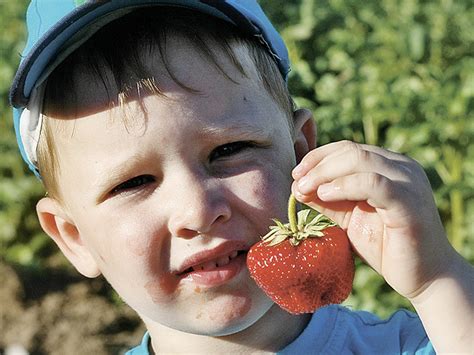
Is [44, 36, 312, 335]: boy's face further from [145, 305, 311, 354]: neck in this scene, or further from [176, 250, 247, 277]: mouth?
[145, 305, 311, 354]: neck

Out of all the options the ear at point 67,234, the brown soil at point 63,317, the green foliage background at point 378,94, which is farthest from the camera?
the green foliage background at point 378,94

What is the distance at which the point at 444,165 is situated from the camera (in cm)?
439

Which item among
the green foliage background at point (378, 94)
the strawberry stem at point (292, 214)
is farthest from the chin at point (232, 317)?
the green foliage background at point (378, 94)

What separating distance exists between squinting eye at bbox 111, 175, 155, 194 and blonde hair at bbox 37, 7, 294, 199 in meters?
0.14

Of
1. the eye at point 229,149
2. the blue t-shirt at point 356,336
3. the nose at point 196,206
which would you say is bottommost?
the blue t-shirt at point 356,336

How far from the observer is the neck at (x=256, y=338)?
2.07 meters

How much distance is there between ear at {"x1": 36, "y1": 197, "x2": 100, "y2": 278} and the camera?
218cm

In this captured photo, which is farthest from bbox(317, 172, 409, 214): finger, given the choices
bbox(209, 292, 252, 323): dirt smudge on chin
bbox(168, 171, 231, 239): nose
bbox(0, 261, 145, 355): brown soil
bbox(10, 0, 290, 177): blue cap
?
bbox(0, 261, 145, 355): brown soil

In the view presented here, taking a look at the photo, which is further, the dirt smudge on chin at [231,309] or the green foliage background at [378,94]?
the green foliage background at [378,94]

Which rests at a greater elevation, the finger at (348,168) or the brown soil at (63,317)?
the finger at (348,168)

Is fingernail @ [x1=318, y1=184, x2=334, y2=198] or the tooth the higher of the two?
fingernail @ [x1=318, y1=184, x2=334, y2=198]

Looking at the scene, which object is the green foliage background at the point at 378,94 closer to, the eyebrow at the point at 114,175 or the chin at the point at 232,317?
the chin at the point at 232,317

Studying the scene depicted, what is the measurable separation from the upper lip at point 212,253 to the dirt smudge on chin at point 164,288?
1.7 inches

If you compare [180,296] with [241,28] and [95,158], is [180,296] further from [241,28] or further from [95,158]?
[241,28]
